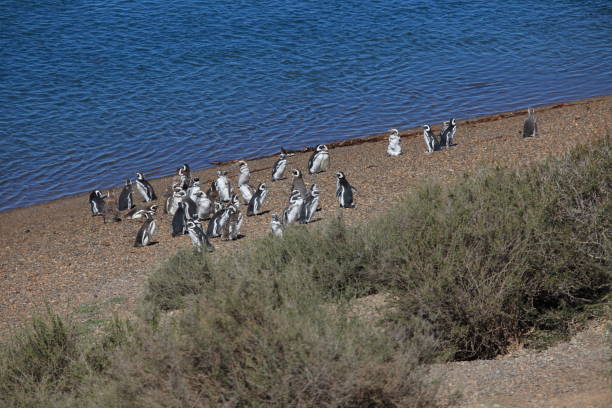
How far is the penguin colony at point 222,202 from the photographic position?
12979 mm

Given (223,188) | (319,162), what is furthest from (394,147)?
(223,188)

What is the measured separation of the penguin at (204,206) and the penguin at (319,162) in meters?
2.89

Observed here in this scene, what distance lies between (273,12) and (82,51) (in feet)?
27.7

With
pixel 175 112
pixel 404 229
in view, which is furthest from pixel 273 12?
pixel 404 229

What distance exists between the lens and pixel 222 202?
15.5 meters

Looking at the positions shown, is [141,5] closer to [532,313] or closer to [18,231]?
[18,231]

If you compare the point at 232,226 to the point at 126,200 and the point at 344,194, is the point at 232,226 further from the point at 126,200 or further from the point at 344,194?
the point at 126,200

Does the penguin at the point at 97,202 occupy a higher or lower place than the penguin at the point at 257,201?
higher

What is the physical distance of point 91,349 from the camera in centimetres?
698

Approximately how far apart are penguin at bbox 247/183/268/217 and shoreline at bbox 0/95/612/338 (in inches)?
11.9

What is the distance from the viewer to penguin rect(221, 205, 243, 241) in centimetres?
1285

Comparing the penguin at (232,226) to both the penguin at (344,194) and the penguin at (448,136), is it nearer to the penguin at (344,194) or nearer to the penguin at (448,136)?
the penguin at (344,194)

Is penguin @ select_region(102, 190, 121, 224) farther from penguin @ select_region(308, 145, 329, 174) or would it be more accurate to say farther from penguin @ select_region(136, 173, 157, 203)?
penguin @ select_region(308, 145, 329, 174)

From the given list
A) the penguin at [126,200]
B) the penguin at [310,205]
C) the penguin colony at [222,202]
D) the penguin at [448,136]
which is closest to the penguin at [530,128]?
the penguin colony at [222,202]
